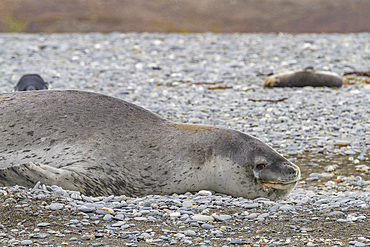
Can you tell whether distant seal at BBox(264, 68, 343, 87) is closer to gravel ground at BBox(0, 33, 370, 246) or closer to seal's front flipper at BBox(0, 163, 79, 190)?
gravel ground at BBox(0, 33, 370, 246)

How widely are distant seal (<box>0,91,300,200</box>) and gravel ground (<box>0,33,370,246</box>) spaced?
0.20m

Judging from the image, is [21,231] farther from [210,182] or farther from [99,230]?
[210,182]

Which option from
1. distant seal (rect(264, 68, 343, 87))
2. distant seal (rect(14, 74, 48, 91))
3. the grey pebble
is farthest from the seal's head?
distant seal (rect(264, 68, 343, 87))

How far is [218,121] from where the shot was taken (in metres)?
7.93

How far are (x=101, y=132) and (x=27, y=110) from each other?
0.70 m

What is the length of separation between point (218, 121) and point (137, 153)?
3211mm

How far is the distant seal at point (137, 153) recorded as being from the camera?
4.73 meters

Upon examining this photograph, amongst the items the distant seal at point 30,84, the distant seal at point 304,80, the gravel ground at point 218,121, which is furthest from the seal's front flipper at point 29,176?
the distant seal at point 304,80

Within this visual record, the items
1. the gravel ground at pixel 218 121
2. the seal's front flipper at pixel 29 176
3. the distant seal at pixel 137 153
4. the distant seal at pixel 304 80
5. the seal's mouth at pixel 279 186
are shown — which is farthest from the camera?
the distant seal at pixel 304 80

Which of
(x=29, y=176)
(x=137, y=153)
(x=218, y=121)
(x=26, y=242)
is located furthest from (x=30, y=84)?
(x=26, y=242)

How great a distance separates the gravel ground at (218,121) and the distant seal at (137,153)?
0.66 ft

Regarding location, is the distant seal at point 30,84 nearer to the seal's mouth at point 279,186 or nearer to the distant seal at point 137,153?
the distant seal at point 137,153

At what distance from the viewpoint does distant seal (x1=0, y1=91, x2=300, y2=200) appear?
473 centimetres

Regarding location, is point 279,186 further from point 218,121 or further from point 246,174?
point 218,121
